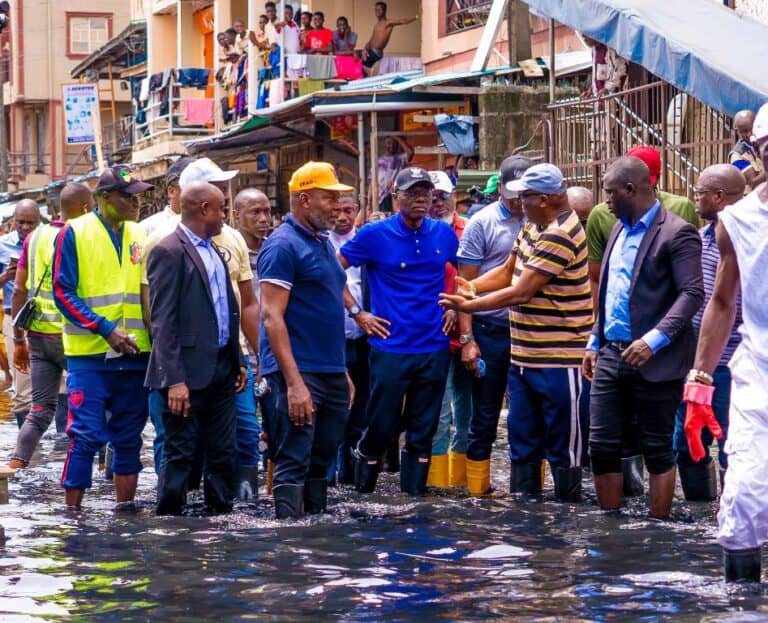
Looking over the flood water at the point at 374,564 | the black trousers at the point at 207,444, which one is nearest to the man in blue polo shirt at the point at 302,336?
the black trousers at the point at 207,444

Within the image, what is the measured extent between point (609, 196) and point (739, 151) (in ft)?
9.30

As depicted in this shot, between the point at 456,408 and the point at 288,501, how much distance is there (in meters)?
2.13

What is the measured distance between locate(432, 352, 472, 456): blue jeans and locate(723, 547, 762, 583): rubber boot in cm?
411

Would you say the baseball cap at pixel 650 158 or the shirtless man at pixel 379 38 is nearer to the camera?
the baseball cap at pixel 650 158

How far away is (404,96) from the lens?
866 inches

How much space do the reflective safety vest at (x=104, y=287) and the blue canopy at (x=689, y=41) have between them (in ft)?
17.1

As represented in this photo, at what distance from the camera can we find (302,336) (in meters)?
8.80

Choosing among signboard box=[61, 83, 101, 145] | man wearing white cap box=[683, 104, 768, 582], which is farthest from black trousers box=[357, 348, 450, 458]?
signboard box=[61, 83, 101, 145]

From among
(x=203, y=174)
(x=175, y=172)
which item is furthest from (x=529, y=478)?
(x=175, y=172)

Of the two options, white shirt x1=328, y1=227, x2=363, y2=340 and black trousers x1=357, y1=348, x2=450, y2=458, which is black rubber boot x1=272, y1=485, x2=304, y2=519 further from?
white shirt x1=328, y1=227, x2=363, y2=340

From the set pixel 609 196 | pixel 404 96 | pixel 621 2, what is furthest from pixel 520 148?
pixel 609 196

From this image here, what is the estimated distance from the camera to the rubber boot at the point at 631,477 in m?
9.86

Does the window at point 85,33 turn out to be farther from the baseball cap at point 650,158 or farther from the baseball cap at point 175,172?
the baseball cap at point 650,158

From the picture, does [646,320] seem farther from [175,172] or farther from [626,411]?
[175,172]
